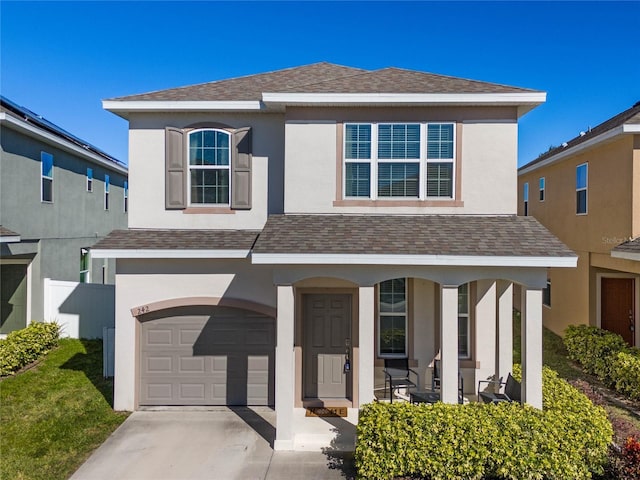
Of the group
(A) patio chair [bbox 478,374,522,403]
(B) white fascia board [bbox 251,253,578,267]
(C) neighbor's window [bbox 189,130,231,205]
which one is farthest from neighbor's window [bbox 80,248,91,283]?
(A) patio chair [bbox 478,374,522,403]

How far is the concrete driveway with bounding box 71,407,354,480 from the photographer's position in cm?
607

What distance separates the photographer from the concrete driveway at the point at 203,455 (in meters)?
6.07

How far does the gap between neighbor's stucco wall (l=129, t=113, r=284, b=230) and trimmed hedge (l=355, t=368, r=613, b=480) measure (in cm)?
503

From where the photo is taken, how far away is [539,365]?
21.6 ft

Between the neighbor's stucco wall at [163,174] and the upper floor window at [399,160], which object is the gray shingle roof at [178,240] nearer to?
the neighbor's stucco wall at [163,174]

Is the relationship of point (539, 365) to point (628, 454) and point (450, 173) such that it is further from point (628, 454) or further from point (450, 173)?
point (450, 173)

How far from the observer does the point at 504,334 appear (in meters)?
8.35

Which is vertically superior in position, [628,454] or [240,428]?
[628,454]

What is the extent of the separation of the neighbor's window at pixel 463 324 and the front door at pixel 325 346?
8.83 ft

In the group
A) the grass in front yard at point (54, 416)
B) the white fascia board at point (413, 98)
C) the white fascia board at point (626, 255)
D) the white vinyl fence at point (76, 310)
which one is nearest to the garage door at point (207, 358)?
the grass in front yard at point (54, 416)


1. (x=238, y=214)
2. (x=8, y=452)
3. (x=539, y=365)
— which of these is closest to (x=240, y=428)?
(x=8, y=452)

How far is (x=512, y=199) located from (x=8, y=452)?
34.1 feet

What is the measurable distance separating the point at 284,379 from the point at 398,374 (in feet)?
9.97

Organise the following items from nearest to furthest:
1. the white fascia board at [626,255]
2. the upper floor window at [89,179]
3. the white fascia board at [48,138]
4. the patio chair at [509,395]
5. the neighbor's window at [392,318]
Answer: the patio chair at [509,395]
the neighbor's window at [392,318]
the white fascia board at [626,255]
the white fascia board at [48,138]
the upper floor window at [89,179]
